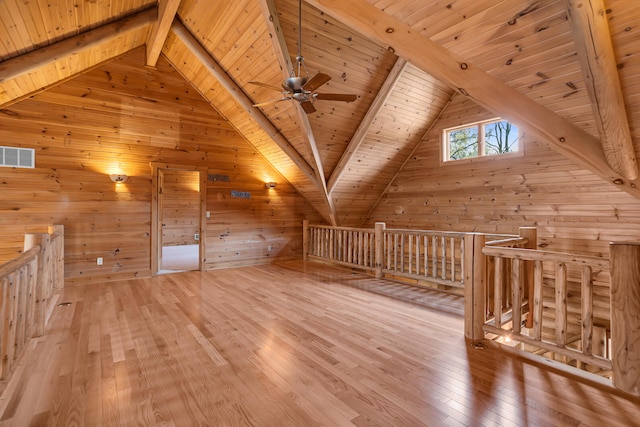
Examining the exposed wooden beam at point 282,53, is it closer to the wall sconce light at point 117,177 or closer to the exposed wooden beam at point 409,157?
the exposed wooden beam at point 409,157

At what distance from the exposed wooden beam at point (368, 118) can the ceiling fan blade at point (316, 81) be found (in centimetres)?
201

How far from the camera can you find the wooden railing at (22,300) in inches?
85.7

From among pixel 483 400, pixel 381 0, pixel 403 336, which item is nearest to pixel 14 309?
pixel 403 336

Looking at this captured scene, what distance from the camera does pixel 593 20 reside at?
191cm

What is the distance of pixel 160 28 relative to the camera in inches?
179

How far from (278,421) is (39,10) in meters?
4.42

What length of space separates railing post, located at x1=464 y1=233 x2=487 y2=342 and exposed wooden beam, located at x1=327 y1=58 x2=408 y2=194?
9.44ft

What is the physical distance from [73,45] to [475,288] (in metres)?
5.64

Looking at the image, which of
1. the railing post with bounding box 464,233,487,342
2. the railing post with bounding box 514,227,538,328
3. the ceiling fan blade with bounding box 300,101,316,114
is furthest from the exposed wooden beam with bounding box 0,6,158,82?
the railing post with bounding box 514,227,538,328

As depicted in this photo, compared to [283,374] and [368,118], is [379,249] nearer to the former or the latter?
[368,118]

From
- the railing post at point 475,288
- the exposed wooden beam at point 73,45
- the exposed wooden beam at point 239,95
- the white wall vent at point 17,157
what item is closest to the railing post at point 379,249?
the exposed wooden beam at point 239,95

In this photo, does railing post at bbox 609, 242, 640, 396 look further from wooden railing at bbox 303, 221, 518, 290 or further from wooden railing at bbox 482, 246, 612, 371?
wooden railing at bbox 303, 221, 518, 290

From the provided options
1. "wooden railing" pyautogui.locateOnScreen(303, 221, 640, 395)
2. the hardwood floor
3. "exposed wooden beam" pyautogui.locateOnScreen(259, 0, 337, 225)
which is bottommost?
the hardwood floor

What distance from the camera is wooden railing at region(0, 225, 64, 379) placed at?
2.18 meters
